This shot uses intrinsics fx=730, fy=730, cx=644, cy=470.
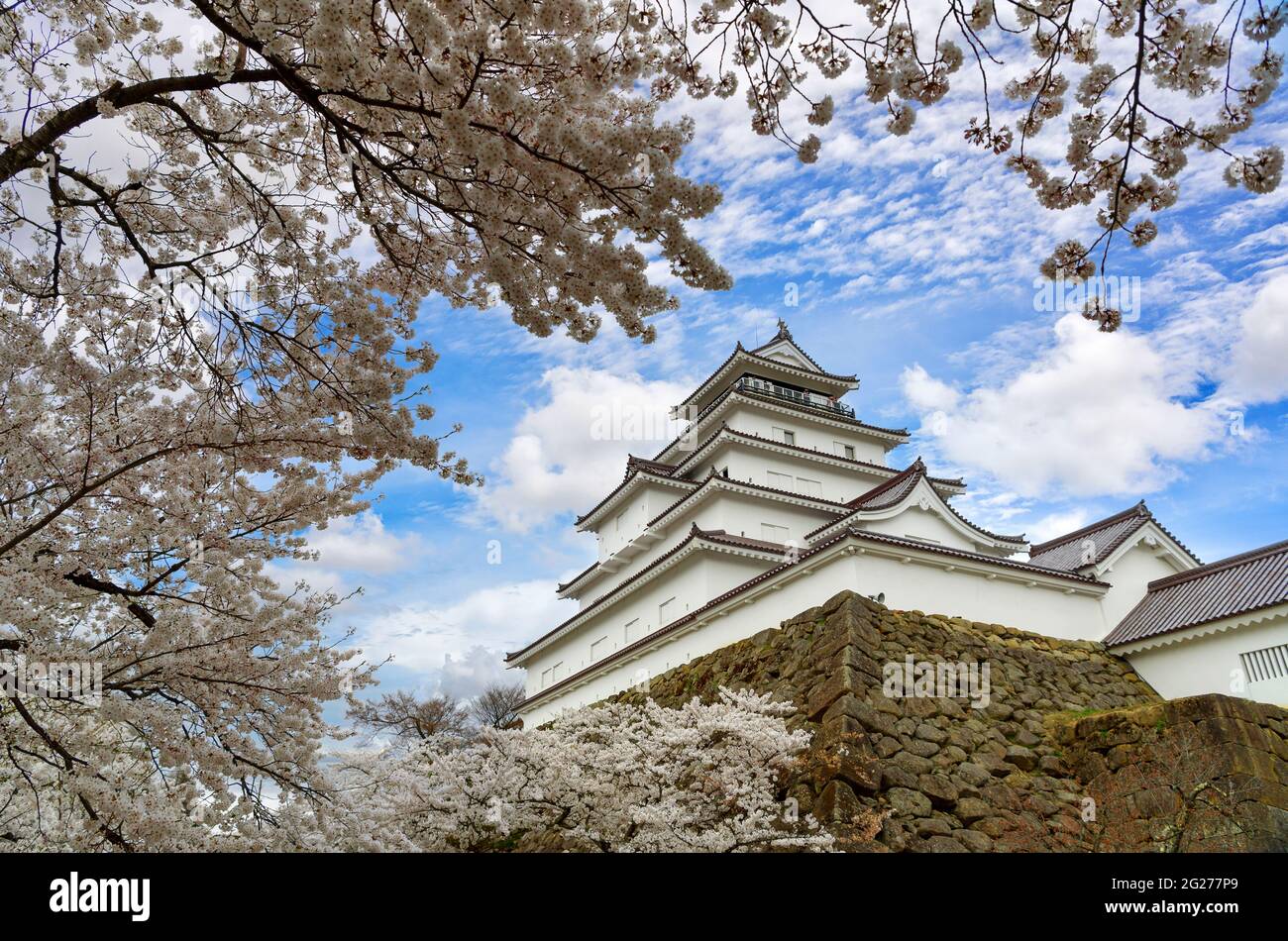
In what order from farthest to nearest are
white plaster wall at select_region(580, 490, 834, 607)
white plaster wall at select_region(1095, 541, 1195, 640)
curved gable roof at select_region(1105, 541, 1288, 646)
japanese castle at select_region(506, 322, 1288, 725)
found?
white plaster wall at select_region(580, 490, 834, 607) < white plaster wall at select_region(1095, 541, 1195, 640) < japanese castle at select_region(506, 322, 1288, 725) < curved gable roof at select_region(1105, 541, 1288, 646)

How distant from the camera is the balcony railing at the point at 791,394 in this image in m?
22.0

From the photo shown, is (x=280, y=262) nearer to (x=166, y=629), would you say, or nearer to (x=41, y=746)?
(x=166, y=629)

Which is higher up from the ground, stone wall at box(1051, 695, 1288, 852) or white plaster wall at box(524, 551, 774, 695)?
white plaster wall at box(524, 551, 774, 695)

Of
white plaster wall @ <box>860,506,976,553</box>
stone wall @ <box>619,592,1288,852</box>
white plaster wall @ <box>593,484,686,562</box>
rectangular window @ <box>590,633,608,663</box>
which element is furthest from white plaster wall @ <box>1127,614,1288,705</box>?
rectangular window @ <box>590,633,608,663</box>

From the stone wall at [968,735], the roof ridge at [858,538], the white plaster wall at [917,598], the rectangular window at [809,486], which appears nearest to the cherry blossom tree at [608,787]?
the stone wall at [968,735]

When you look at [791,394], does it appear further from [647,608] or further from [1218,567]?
[1218,567]

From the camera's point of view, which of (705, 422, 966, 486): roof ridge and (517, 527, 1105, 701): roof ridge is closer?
(517, 527, 1105, 701): roof ridge

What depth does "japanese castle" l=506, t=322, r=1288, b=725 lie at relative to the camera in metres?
12.4

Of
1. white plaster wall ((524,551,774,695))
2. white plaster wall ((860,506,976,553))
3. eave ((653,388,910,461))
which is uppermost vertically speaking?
eave ((653,388,910,461))

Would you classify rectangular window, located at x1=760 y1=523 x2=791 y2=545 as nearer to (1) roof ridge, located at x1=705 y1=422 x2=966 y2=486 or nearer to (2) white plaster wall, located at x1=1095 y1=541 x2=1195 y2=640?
(1) roof ridge, located at x1=705 y1=422 x2=966 y2=486

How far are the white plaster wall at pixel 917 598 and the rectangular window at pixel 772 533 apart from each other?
4.40m

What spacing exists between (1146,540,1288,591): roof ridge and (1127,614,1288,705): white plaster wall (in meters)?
1.81
